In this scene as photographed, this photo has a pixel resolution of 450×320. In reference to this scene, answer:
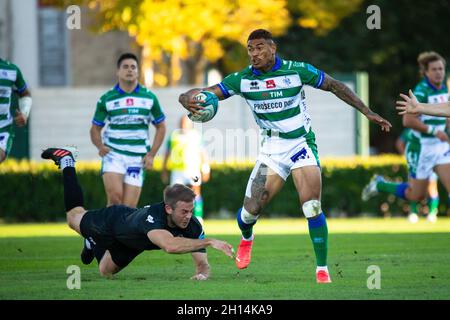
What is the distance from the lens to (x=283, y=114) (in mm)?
12500

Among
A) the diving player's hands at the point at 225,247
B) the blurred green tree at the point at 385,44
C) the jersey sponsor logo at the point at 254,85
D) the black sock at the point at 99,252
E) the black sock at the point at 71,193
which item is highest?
the blurred green tree at the point at 385,44

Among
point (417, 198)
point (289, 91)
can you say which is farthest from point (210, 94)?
point (417, 198)

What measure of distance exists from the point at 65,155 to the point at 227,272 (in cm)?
239

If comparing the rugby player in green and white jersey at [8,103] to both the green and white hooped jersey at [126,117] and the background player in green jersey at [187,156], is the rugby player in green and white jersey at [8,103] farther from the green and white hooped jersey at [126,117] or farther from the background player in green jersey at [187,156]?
the background player in green jersey at [187,156]

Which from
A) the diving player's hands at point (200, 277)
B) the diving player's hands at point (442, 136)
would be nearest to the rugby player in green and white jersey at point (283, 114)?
the diving player's hands at point (200, 277)

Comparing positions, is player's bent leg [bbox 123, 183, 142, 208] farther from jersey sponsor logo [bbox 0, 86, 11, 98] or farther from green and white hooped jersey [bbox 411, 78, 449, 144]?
green and white hooped jersey [bbox 411, 78, 449, 144]

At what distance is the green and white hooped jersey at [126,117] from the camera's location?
16.4 metres

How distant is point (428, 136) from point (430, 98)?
803 mm

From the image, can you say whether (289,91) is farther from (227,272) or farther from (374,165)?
(374,165)

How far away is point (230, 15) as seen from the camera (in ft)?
113

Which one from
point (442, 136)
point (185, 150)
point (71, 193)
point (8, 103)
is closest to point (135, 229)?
point (71, 193)

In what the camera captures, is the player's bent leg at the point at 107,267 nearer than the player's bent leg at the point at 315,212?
No

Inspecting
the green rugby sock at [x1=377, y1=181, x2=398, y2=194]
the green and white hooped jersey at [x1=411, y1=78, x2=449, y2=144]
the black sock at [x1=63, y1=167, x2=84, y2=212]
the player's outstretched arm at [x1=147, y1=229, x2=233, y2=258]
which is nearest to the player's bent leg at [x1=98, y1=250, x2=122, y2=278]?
the black sock at [x1=63, y1=167, x2=84, y2=212]

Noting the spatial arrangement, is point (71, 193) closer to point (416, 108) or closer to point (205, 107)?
point (205, 107)
